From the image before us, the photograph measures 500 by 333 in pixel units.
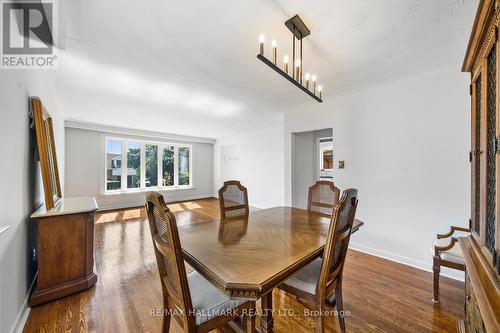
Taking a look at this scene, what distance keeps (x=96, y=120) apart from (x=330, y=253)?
5800 millimetres

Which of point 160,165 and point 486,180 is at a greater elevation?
point 160,165

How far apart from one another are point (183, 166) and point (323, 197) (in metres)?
5.85

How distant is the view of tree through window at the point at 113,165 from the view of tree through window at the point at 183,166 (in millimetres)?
1833

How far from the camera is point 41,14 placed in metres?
1.53

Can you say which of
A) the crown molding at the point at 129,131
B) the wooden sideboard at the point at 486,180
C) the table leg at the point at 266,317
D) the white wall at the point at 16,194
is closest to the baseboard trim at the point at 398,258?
the wooden sideboard at the point at 486,180

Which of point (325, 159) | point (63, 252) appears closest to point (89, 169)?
point (63, 252)

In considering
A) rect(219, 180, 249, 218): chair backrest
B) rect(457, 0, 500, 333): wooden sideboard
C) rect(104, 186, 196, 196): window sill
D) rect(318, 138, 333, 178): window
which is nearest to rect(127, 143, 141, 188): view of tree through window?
rect(104, 186, 196, 196): window sill

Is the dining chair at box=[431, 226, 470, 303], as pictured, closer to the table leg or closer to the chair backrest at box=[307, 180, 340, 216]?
the chair backrest at box=[307, 180, 340, 216]

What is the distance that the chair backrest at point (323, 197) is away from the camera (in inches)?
89.0

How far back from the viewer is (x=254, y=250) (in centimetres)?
125

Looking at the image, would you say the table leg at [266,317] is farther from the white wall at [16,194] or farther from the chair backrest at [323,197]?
the white wall at [16,194]

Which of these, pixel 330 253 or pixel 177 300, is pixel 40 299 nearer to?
pixel 177 300

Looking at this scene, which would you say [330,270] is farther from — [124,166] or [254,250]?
[124,166]

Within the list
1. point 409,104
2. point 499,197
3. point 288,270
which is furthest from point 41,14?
point 409,104
